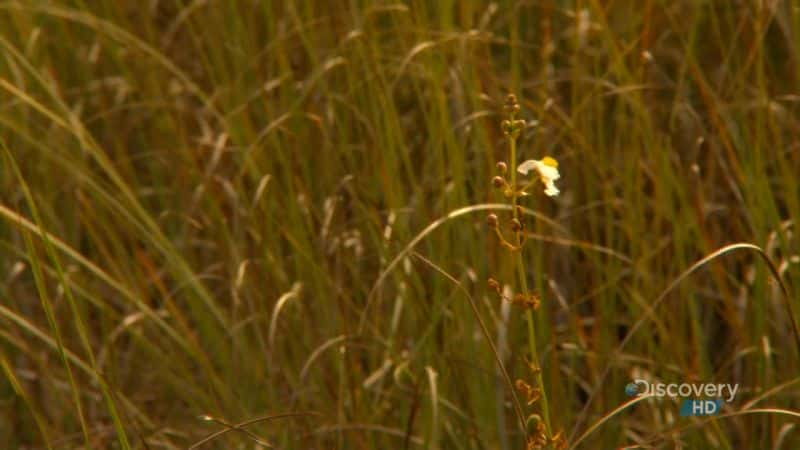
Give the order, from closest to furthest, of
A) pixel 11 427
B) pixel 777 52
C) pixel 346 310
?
1. pixel 346 310
2. pixel 11 427
3. pixel 777 52

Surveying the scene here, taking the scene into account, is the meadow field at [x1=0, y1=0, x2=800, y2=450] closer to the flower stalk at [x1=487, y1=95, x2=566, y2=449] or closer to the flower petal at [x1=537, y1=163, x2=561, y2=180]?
the flower stalk at [x1=487, y1=95, x2=566, y2=449]

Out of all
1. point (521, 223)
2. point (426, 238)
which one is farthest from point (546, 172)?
point (426, 238)

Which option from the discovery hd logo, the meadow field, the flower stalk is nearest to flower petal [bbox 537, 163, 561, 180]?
the flower stalk

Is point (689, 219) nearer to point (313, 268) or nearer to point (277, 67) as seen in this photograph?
point (313, 268)

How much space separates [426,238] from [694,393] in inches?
14.5

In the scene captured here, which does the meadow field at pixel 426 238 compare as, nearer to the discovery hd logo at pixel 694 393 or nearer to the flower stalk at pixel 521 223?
the discovery hd logo at pixel 694 393

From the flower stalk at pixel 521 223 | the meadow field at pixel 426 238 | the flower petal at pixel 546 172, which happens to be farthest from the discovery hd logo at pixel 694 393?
the flower petal at pixel 546 172

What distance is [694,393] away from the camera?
5.32 feet

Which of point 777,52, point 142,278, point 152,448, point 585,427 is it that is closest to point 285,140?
point 142,278

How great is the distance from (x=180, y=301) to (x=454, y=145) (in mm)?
718

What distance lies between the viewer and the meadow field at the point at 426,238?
170 centimetres

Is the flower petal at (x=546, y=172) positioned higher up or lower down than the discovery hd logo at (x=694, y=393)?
higher up

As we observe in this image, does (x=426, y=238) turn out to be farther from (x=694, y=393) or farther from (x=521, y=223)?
(x=521, y=223)

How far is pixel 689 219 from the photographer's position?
5.92 ft
